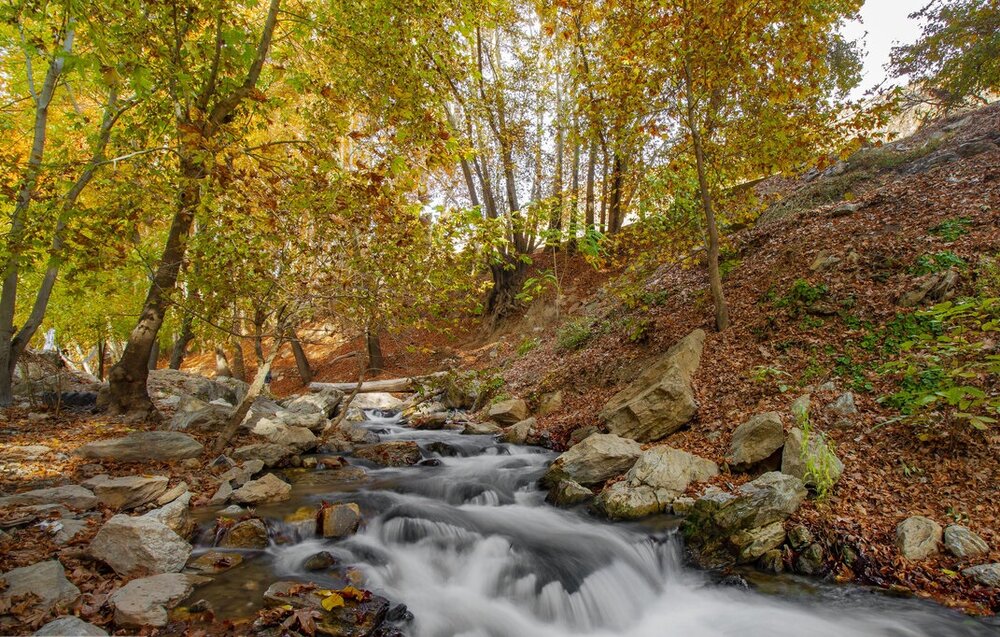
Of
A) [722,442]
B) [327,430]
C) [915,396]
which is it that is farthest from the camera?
[327,430]

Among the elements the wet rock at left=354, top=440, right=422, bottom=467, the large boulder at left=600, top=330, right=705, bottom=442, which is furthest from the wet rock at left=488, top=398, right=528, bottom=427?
the large boulder at left=600, top=330, right=705, bottom=442

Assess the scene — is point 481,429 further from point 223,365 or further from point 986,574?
point 223,365

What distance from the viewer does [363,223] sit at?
20.9 feet

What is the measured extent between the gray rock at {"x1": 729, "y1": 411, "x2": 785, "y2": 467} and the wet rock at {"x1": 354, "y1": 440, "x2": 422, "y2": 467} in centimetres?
520

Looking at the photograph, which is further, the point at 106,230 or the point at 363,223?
the point at 363,223

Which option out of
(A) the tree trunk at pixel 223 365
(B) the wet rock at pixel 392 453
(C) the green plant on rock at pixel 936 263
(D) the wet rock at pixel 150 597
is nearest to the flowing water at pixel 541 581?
(D) the wet rock at pixel 150 597

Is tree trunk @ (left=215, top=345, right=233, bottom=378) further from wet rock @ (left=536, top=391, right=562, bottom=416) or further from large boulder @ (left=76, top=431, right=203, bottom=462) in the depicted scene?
wet rock @ (left=536, top=391, right=562, bottom=416)

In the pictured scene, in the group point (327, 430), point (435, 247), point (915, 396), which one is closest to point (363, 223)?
point (435, 247)

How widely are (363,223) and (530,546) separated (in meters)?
4.52

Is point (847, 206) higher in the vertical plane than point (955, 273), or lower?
higher

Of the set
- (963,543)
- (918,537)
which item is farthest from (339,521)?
(963,543)

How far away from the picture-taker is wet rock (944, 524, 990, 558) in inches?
151

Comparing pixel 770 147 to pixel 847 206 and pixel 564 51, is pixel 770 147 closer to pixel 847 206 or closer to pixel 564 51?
pixel 847 206

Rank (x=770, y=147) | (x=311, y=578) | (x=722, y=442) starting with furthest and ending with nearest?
(x=770, y=147), (x=722, y=442), (x=311, y=578)
